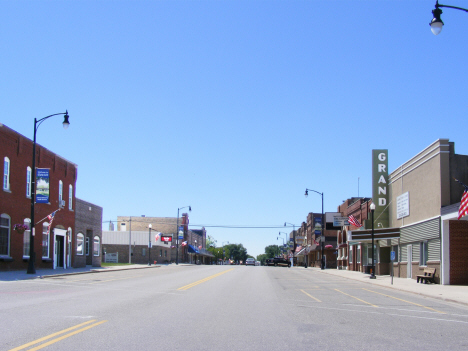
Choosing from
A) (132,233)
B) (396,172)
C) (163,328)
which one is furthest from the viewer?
(132,233)

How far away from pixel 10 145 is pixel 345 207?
1565 inches

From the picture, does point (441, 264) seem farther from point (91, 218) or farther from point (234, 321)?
point (91, 218)

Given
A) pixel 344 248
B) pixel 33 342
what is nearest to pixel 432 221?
pixel 33 342

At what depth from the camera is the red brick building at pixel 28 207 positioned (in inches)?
1312

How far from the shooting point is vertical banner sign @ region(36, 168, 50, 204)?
3359 cm

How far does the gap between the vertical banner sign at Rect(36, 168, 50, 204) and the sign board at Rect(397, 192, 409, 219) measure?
24743 millimetres

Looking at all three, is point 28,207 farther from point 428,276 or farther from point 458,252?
point 458,252

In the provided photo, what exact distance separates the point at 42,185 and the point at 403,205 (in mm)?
25300

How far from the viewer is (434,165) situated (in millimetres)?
31078

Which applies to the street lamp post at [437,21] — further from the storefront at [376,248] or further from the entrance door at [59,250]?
the entrance door at [59,250]

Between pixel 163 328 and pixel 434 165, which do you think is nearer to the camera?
pixel 163 328

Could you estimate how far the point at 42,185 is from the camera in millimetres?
33750

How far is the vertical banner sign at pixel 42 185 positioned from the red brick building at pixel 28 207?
5.92ft

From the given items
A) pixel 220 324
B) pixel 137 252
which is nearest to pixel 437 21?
pixel 220 324
